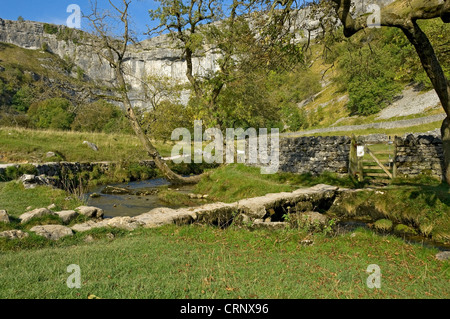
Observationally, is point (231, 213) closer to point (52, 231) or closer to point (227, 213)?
point (227, 213)

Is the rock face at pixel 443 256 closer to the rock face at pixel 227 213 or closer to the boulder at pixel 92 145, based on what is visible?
the rock face at pixel 227 213

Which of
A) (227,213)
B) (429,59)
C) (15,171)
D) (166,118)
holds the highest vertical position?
(166,118)

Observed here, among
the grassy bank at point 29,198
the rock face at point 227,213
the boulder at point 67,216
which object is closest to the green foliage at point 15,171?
the grassy bank at point 29,198

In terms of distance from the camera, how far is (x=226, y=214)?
1042cm

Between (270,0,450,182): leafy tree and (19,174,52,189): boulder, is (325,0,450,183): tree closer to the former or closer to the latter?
(270,0,450,182): leafy tree

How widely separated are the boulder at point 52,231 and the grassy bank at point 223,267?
0.25 meters

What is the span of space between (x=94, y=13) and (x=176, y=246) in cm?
1627

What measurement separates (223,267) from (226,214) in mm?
5208

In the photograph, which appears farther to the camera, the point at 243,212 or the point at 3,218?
the point at 243,212

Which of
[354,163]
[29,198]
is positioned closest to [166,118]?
[29,198]

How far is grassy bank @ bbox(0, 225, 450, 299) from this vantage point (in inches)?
166

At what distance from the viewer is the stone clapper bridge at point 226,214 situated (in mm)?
8164
